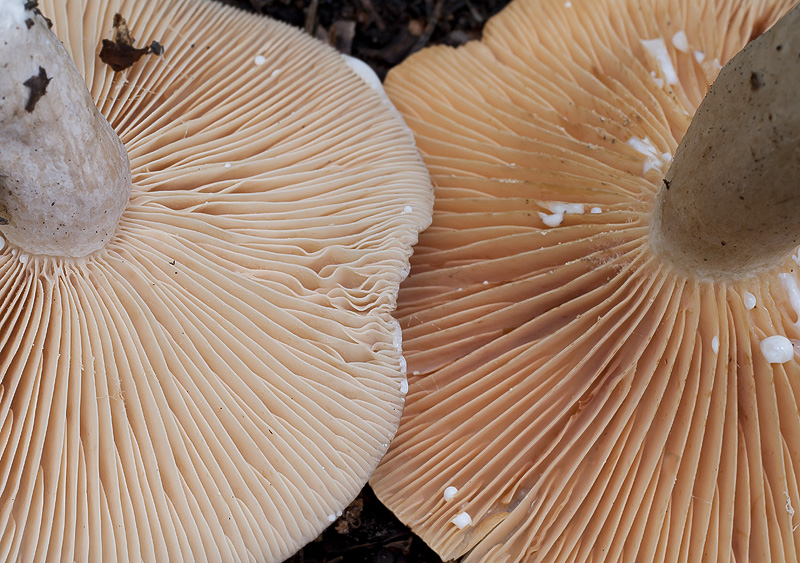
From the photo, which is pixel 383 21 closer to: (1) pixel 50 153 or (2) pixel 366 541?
(1) pixel 50 153

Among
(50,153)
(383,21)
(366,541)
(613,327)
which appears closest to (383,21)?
(383,21)


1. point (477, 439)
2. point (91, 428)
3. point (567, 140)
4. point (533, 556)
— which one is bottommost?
point (533, 556)

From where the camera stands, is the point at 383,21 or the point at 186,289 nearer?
the point at 186,289

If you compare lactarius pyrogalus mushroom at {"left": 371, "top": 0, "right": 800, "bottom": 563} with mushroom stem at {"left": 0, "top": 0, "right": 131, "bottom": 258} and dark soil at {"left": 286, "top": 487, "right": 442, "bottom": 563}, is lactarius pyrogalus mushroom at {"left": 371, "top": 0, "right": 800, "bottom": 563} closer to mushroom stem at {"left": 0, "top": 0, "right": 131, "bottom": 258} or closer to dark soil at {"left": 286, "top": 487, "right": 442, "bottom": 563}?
dark soil at {"left": 286, "top": 487, "right": 442, "bottom": 563}

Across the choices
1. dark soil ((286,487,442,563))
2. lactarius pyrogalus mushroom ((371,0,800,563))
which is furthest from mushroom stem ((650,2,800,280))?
dark soil ((286,487,442,563))

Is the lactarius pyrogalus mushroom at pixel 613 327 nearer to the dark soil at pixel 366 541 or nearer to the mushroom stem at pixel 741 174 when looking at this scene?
the mushroom stem at pixel 741 174

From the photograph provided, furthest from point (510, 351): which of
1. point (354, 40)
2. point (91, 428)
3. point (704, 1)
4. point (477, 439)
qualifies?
point (354, 40)

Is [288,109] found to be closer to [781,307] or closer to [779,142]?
[779,142]
